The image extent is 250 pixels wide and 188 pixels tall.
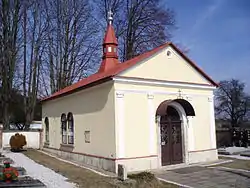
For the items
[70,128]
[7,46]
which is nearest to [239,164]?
[70,128]

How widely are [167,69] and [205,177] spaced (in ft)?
18.5

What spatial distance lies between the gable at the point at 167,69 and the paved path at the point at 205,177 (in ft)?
14.7

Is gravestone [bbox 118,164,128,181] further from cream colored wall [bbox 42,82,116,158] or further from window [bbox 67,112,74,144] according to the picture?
window [bbox 67,112,74,144]

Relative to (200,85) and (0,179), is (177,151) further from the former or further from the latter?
(0,179)

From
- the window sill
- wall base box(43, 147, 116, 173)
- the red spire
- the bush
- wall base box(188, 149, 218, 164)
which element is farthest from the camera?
the bush

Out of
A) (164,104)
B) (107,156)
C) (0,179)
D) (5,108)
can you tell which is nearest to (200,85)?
(164,104)

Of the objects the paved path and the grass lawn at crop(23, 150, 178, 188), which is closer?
the grass lawn at crop(23, 150, 178, 188)

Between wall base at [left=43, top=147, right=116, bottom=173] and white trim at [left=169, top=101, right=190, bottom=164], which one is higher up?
white trim at [left=169, top=101, right=190, bottom=164]

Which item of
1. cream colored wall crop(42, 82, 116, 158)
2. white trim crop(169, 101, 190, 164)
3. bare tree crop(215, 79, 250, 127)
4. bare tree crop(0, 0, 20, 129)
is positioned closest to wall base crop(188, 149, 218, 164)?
white trim crop(169, 101, 190, 164)

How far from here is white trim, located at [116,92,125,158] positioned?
1386cm

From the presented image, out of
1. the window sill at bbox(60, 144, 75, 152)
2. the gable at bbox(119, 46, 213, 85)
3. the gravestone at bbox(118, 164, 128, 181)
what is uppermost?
the gable at bbox(119, 46, 213, 85)

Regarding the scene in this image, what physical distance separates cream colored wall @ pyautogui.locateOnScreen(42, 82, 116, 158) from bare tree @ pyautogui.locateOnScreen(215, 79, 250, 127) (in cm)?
2484

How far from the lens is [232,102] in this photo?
129 ft

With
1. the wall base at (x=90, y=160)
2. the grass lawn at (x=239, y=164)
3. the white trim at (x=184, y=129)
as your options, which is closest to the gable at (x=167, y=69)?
the white trim at (x=184, y=129)
